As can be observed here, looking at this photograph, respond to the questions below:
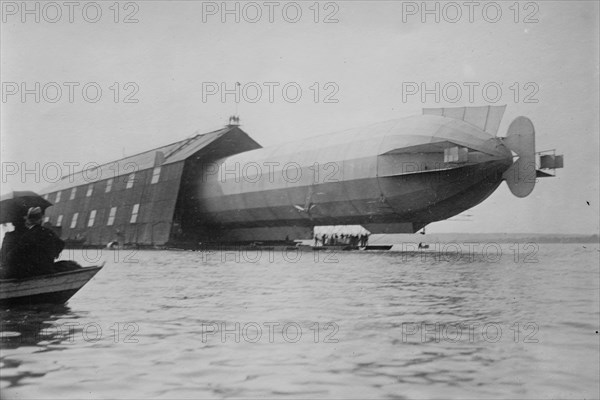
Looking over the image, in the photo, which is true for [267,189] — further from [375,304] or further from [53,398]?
[53,398]

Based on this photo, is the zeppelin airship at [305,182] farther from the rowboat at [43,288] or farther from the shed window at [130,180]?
the rowboat at [43,288]

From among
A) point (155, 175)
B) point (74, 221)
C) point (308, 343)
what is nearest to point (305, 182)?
point (155, 175)

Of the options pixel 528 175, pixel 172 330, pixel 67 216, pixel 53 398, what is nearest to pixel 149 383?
pixel 53 398

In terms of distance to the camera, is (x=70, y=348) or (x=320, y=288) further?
(x=320, y=288)

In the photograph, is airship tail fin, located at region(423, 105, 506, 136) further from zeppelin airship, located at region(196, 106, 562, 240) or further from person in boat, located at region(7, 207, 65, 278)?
person in boat, located at region(7, 207, 65, 278)

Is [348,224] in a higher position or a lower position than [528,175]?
lower

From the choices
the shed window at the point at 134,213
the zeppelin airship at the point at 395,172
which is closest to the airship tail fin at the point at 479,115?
the zeppelin airship at the point at 395,172

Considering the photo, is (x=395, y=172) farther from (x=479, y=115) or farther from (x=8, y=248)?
(x=8, y=248)
